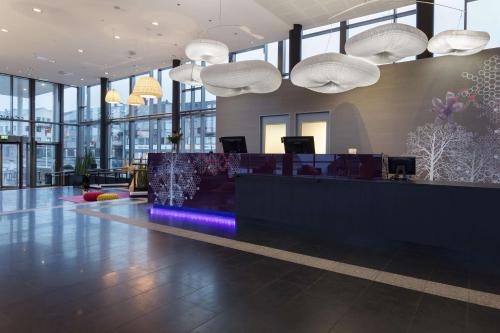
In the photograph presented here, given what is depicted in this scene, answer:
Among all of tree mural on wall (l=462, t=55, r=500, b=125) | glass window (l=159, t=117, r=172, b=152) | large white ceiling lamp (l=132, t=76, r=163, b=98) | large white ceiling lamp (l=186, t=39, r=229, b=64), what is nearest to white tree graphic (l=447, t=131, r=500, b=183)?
tree mural on wall (l=462, t=55, r=500, b=125)

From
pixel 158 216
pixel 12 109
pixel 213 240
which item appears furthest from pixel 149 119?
pixel 213 240

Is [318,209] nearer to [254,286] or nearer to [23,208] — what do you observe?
[254,286]

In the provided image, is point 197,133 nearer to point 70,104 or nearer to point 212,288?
point 70,104

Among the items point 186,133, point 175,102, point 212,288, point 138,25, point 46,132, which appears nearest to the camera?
point 212,288

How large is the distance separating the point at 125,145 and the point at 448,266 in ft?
51.1

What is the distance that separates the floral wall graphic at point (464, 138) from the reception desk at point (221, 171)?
9.70 ft

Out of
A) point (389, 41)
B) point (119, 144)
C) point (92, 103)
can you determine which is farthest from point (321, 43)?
point (92, 103)

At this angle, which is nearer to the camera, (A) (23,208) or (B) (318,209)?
(B) (318,209)

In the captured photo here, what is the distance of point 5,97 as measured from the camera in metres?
15.5

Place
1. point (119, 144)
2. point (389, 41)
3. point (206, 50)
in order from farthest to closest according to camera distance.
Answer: point (119, 144), point (206, 50), point (389, 41)

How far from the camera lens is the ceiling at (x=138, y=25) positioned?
8.36 meters

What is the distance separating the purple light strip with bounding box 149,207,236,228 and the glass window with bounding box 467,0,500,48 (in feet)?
24.1

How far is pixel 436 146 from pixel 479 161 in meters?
0.88

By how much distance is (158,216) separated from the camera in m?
6.98
